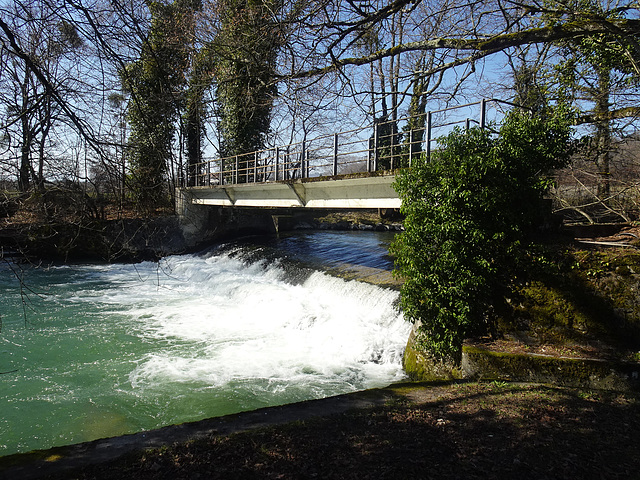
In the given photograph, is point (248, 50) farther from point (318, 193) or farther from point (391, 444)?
point (318, 193)

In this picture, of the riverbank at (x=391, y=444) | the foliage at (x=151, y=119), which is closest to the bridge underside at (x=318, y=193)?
the riverbank at (x=391, y=444)

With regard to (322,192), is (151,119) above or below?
above

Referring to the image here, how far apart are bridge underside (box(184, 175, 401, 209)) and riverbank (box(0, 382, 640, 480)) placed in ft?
19.9

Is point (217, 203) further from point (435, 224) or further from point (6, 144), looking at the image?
point (6, 144)

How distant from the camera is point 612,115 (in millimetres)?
9977

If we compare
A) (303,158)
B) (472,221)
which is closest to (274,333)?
(303,158)

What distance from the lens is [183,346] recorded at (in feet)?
30.9

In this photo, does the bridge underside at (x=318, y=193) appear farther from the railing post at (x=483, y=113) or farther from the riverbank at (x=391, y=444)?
the riverbank at (x=391, y=444)

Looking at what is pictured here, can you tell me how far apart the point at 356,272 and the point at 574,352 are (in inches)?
295

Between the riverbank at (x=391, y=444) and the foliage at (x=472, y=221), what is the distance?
1800 mm

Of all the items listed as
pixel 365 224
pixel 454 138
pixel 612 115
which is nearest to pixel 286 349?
pixel 454 138

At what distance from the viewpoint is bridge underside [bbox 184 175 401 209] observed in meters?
10.6

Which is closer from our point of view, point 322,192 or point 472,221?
point 472,221

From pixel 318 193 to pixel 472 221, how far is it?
7.27 meters
